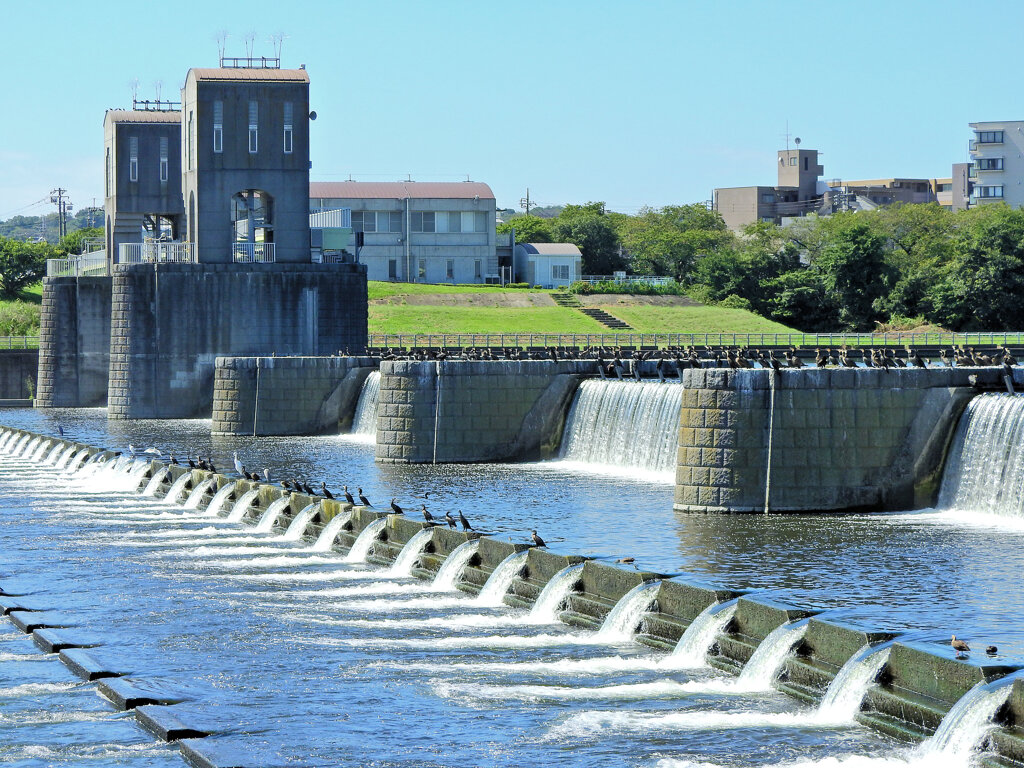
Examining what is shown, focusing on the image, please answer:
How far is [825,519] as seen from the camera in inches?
1227

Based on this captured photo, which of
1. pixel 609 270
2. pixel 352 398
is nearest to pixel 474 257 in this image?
pixel 609 270

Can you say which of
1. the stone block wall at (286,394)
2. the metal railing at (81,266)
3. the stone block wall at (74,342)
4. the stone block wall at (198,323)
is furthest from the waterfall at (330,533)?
the metal railing at (81,266)

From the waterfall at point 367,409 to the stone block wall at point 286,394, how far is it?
1.96ft

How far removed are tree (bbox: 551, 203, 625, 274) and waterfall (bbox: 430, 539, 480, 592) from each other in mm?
121144

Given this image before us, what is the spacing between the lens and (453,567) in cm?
2625

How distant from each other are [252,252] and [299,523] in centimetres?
3805

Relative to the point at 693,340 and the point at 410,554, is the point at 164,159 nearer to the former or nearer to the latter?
the point at 693,340

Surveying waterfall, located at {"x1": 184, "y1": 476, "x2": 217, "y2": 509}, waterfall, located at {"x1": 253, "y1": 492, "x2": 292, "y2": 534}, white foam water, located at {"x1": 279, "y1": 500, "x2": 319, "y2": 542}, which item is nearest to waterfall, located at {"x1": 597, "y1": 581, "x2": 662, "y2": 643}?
Result: white foam water, located at {"x1": 279, "y1": 500, "x2": 319, "y2": 542}

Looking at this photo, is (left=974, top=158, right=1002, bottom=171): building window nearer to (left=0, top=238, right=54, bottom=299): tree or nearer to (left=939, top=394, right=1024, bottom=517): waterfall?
(left=0, top=238, right=54, bottom=299): tree

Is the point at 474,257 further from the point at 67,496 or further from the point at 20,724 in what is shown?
the point at 20,724

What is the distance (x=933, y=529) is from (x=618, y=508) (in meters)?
7.12

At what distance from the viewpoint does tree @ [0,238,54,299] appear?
414ft

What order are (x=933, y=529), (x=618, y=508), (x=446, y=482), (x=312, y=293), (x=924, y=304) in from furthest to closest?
(x=924, y=304), (x=312, y=293), (x=446, y=482), (x=618, y=508), (x=933, y=529)

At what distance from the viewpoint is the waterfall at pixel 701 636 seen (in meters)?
20.1
